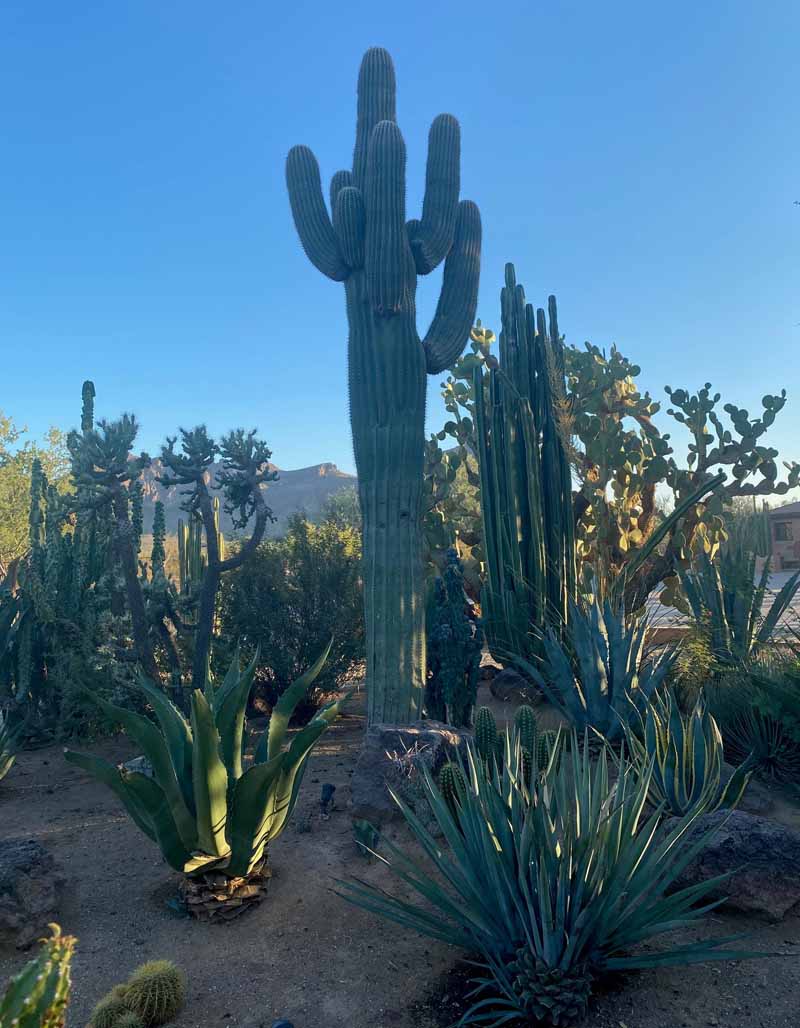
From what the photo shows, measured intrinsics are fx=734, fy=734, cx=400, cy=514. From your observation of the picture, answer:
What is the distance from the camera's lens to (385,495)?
261 inches

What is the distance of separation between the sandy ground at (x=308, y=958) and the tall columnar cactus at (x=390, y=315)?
200cm

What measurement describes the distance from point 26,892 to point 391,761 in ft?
7.02

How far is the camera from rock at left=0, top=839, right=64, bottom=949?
11.1 feet

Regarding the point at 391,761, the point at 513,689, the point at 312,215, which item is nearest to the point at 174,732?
the point at 391,761

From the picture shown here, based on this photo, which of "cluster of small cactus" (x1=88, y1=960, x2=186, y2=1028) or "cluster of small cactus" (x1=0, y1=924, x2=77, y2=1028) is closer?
"cluster of small cactus" (x1=0, y1=924, x2=77, y2=1028)

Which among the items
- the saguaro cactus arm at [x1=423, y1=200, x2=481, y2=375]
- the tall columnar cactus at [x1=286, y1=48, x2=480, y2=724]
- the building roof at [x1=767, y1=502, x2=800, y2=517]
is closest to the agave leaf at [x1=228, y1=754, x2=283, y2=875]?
the tall columnar cactus at [x1=286, y1=48, x2=480, y2=724]

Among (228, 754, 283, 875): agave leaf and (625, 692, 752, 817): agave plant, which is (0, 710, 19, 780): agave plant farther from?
(625, 692, 752, 817): agave plant

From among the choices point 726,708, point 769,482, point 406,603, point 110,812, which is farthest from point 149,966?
point 769,482

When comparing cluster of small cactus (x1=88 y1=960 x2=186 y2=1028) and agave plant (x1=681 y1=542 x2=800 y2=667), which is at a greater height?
agave plant (x1=681 y1=542 x2=800 y2=667)

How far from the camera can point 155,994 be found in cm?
277

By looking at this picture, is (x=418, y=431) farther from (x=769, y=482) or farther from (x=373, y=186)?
(x=769, y=482)

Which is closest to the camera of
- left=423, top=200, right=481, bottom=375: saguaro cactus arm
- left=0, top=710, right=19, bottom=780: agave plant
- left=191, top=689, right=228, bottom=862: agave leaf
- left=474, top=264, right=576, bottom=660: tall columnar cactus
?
left=191, top=689, right=228, bottom=862: agave leaf

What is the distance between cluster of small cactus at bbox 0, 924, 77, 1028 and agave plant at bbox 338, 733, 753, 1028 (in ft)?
4.68

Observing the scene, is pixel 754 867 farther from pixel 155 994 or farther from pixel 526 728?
pixel 155 994
